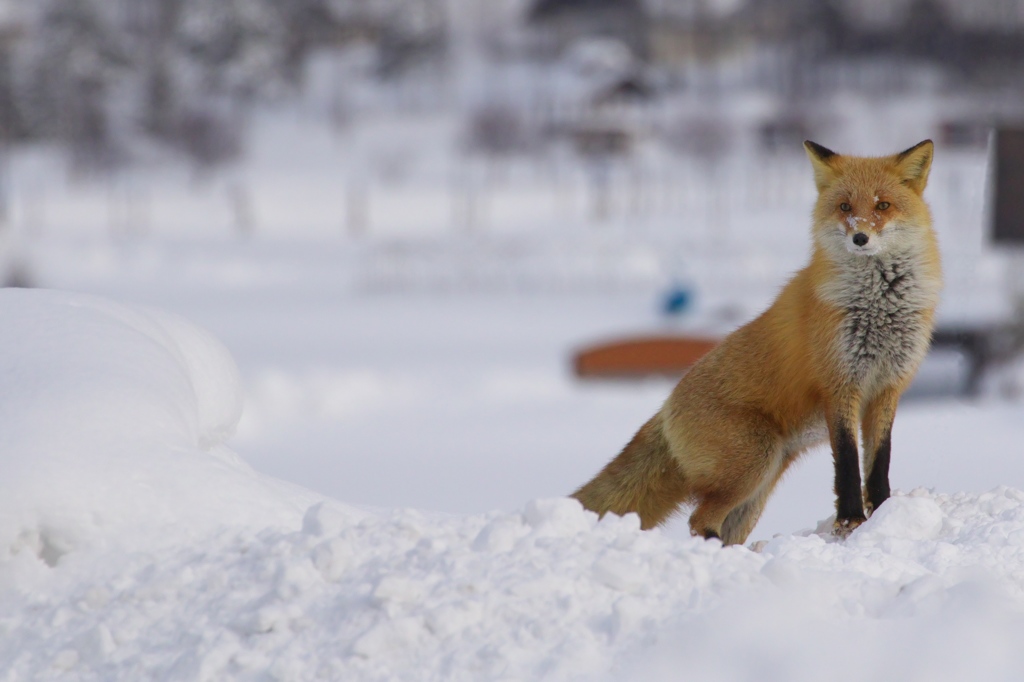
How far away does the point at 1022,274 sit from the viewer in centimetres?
1625

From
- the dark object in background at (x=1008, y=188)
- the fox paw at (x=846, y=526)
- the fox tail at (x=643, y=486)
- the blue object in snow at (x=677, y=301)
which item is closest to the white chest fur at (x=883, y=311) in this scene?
the fox paw at (x=846, y=526)

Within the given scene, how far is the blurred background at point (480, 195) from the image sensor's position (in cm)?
1251

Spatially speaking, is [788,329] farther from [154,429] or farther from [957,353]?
[957,353]

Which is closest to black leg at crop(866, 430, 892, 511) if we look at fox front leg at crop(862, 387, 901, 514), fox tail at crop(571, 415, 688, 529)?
fox front leg at crop(862, 387, 901, 514)

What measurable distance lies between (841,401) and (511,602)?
1.40 m

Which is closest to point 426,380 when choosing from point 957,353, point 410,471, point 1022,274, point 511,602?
point 410,471

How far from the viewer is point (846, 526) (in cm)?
344

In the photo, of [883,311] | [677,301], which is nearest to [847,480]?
[883,311]

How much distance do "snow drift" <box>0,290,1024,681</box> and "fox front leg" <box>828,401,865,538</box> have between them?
0.33ft

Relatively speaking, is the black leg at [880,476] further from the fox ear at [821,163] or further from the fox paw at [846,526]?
the fox ear at [821,163]

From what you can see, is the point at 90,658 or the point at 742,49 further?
the point at 742,49

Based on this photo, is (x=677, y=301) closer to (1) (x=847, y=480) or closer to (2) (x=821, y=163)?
(2) (x=821, y=163)

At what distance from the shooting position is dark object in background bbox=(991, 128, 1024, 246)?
460 inches

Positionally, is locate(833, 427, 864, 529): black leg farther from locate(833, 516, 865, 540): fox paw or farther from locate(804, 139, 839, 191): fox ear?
locate(804, 139, 839, 191): fox ear
